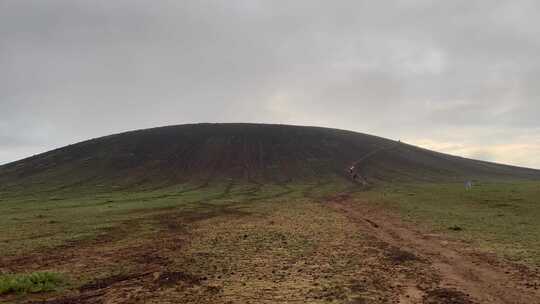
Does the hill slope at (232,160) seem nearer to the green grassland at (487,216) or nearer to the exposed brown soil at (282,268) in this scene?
the green grassland at (487,216)

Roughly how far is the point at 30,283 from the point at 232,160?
9382 cm

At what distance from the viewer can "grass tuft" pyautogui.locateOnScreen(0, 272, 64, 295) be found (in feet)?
50.0

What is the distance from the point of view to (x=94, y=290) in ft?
50.6

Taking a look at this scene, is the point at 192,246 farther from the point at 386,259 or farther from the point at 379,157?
the point at 379,157

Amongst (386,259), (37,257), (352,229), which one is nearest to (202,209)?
(352,229)

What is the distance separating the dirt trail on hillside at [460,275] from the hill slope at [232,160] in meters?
64.9

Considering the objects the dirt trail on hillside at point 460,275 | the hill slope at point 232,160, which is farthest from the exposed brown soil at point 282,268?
the hill slope at point 232,160

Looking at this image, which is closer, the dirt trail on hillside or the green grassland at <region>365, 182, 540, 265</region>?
the dirt trail on hillside

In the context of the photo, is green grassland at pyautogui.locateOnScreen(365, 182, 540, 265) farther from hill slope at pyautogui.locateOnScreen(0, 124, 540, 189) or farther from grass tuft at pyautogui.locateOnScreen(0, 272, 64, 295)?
hill slope at pyautogui.locateOnScreen(0, 124, 540, 189)

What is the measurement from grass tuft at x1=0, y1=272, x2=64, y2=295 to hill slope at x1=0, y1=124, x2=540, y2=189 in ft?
238

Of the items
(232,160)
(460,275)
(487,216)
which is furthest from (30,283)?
(232,160)

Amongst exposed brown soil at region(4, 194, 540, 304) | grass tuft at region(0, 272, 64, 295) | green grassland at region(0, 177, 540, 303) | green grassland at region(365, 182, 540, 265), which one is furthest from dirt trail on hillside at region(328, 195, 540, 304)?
grass tuft at region(0, 272, 64, 295)

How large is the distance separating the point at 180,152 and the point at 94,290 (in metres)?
103

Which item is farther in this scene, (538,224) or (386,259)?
(538,224)
